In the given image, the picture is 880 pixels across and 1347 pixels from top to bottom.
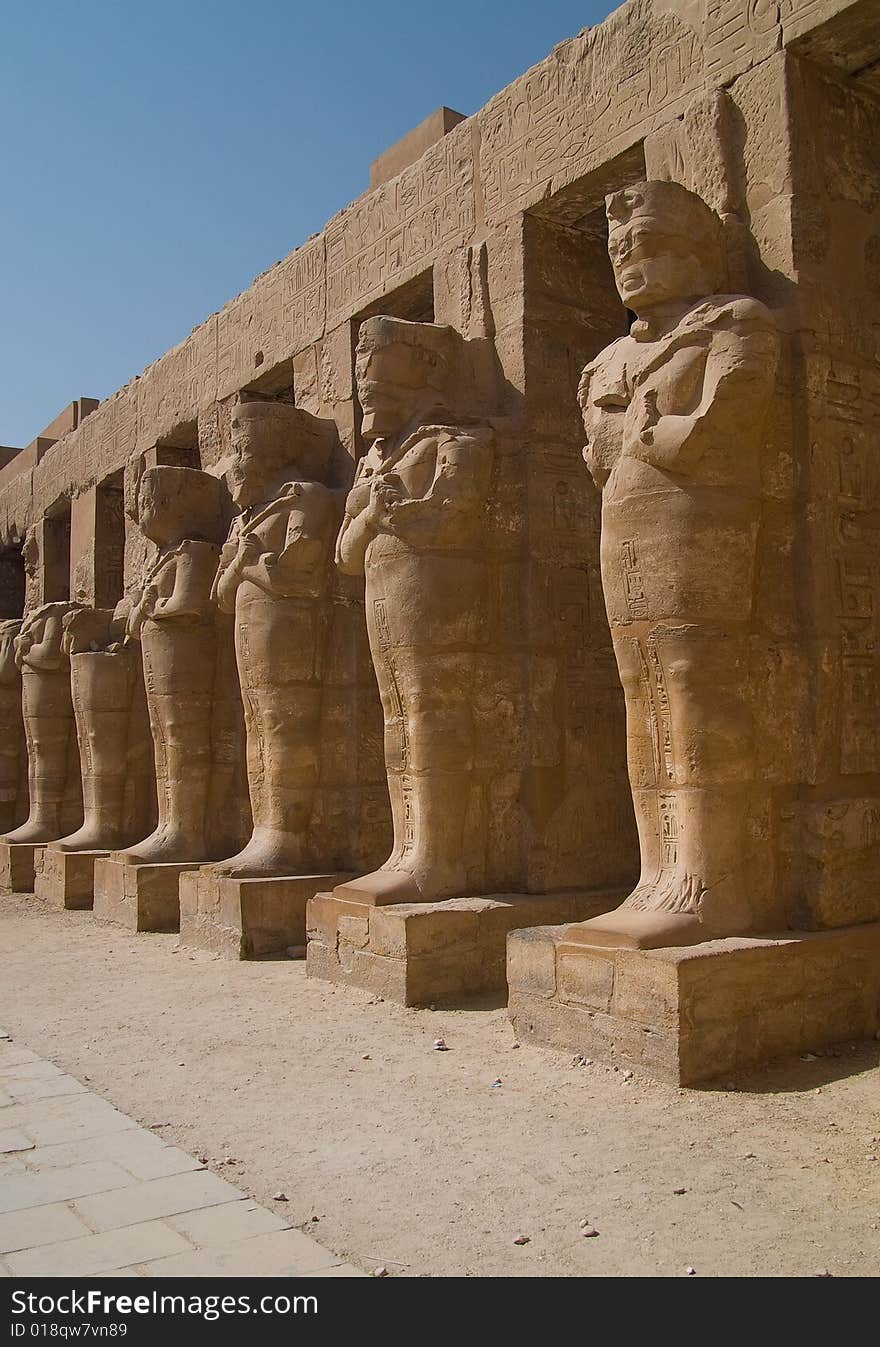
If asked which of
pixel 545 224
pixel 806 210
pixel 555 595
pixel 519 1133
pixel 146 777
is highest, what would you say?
pixel 545 224

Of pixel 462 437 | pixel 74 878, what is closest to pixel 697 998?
pixel 462 437

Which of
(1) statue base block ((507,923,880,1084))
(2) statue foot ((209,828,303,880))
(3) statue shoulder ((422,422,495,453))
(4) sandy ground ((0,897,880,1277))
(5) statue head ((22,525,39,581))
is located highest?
(5) statue head ((22,525,39,581))

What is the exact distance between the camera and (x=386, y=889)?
5668 millimetres

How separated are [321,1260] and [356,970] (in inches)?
122

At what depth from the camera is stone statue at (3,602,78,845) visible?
1070 cm

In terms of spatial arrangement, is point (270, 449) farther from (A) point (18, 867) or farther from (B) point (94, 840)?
(A) point (18, 867)

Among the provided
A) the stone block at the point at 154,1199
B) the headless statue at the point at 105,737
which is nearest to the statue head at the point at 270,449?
the headless statue at the point at 105,737

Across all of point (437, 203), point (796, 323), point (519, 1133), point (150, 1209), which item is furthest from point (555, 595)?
point (150, 1209)

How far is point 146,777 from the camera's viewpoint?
9.60 m

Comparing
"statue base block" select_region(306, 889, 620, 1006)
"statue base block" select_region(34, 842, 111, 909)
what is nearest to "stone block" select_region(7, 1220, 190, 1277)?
"statue base block" select_region(306, 889, 620, 1006)

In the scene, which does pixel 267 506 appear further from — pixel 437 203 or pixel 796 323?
pixel 796 323

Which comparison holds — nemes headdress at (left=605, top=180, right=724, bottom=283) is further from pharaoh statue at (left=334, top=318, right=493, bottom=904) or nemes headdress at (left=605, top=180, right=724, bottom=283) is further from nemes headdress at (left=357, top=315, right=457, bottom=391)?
nemes headdress at (left=357, top=315, right=457, bottom=391)

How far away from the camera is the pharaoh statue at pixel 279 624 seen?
22.8 feet

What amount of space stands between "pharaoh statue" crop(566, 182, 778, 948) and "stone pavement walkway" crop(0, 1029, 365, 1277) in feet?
5.68
